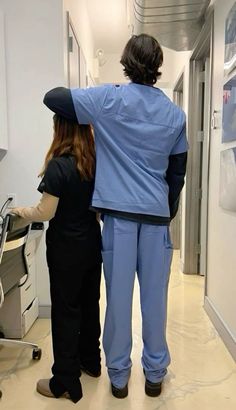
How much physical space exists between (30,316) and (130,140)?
1.50 m

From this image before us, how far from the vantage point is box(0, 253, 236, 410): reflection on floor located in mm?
1613

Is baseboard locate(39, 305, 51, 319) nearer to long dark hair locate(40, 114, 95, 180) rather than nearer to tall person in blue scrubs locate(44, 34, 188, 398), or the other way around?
tall person in blue scrubs locate(44, 34, 188, 398)

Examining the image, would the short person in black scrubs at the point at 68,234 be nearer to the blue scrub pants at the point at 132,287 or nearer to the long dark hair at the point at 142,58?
the blue scrub pants at the point at 132,287

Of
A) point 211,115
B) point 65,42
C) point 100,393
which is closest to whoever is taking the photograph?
point 100,393

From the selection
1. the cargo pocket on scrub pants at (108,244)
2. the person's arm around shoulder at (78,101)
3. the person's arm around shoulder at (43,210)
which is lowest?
the cargo pocket on scrub pants at (108,244)

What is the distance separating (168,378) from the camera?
1.83m

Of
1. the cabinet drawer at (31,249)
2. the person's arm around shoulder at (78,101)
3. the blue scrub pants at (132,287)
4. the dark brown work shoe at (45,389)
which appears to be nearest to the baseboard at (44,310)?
the cabinet drawer at (31,249)

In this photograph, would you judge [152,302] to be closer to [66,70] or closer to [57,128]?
[57,128]

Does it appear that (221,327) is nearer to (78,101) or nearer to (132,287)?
(132,287)

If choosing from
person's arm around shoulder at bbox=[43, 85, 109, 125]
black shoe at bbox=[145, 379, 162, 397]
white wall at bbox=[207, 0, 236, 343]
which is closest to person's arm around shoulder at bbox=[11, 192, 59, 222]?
person's arm around shoulder at bbox=[43, 85, 109, 125]

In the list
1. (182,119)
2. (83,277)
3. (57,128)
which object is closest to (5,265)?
(83,277)

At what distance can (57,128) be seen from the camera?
1.57 m

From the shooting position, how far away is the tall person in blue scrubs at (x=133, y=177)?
1.47 m

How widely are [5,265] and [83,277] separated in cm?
43
